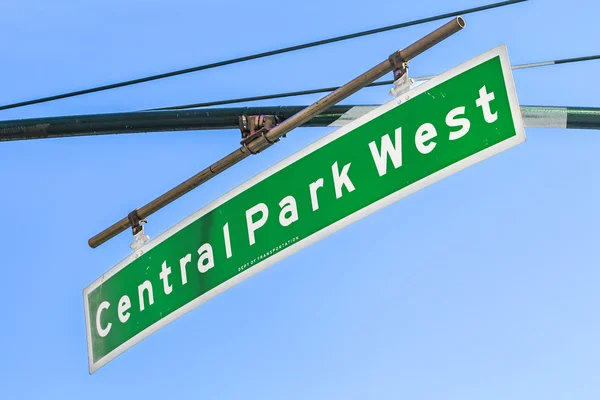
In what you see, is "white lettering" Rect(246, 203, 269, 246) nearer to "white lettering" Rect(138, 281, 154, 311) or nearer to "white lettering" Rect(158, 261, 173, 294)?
"white lettering" Rect(158, 261, 173, 294)

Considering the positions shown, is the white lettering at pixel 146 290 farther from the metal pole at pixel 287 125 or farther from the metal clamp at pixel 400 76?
the metal clamp at pixel 400 76

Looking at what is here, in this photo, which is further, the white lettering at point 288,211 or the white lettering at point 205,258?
the white lettering at point 205,258

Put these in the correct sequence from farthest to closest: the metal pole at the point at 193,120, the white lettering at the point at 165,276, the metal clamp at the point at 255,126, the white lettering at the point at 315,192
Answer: the white lettering at the point at 165,276
the metal clamp at the point at 255,126
the metal pole at the point at 193,120
the white lettering at the point at 315,192

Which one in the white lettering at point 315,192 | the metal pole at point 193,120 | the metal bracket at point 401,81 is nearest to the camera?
the metal bracket at point 401,81

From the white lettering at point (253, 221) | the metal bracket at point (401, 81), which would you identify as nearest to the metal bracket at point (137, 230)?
the white lettering at point (253, 221)

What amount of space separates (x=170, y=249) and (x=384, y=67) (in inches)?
54.7

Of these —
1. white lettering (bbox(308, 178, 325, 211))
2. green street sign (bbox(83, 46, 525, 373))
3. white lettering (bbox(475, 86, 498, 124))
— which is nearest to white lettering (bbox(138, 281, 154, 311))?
green street sign (bbox(83, 46, 525, 373))

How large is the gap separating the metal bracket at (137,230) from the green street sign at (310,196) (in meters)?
0.07

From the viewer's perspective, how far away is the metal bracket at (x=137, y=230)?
15.9ft

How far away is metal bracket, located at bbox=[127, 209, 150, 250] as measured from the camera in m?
4.84

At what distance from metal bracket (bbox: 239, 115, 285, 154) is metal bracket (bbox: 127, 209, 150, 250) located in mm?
767

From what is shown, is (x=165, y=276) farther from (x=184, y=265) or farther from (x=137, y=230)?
(x=137, y=230)

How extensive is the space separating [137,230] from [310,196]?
1142 millimetres

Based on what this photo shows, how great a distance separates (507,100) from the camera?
3.54 m
